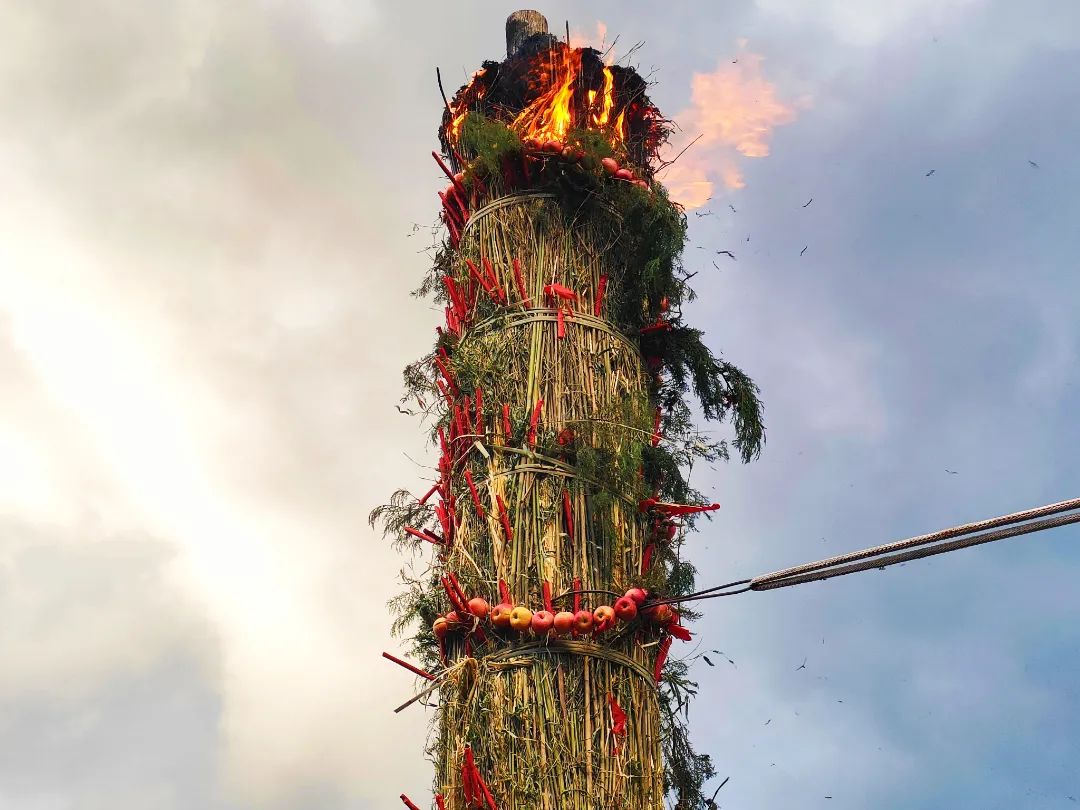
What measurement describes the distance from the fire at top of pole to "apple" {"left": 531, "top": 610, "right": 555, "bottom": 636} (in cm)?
455

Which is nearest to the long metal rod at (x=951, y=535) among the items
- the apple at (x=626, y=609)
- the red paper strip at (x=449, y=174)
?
the apple at (x=626, y=609)

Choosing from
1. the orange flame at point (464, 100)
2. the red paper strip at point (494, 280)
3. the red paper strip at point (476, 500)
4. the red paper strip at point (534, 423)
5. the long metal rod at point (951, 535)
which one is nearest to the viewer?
the long metal rod at point (951, 535)

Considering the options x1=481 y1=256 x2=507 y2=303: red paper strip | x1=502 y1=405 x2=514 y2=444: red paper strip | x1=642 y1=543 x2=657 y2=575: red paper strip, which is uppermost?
x1=481 y1=256 x2=507 y2=303: red paper strip

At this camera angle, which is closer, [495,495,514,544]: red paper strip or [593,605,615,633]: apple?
[593,605,615,633]: apple

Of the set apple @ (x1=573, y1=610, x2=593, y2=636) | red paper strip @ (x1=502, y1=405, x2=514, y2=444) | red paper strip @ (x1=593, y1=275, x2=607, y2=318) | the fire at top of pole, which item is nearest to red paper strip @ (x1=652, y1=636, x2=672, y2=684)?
apple @ (x1=573, y1=610, x2=593, y2=636)

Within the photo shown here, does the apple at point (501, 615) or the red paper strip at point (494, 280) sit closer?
the apple at point (501, 615)

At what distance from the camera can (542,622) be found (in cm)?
834

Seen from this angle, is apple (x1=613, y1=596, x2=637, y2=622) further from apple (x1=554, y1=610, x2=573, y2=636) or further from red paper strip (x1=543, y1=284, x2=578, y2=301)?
red paper strip (x1=543, y1=284, x2=578, y2=301)

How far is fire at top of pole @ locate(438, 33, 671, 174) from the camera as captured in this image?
11258 millimetres

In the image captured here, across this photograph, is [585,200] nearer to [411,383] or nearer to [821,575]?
[411,383]

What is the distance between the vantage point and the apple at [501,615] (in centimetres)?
845

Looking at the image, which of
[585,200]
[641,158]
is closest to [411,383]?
[585,200]

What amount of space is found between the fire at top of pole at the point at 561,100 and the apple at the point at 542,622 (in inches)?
179

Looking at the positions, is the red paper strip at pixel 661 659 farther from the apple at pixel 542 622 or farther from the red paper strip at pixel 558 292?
the red paper strip at pixel 558 292
